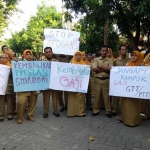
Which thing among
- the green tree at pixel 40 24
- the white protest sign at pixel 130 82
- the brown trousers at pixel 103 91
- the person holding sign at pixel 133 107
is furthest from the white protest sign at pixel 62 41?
the green tree at pixel 40 24

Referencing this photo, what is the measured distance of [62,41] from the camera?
259 inches

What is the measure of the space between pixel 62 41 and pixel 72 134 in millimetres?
2857

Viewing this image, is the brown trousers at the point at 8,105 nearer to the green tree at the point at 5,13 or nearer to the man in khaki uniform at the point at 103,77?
the man in khaki uniform at the point at 103,77

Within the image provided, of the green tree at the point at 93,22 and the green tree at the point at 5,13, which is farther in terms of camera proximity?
the green tree at the point at 5,13

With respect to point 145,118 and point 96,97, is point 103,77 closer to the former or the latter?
point 96,97

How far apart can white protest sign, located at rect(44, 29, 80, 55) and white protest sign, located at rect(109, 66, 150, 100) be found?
5.28ft

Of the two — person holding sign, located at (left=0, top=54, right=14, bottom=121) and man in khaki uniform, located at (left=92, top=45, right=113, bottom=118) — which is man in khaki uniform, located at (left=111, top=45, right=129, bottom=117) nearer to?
man in khaki uniform, located at (left=92, top=45, right=113, bottom=118)

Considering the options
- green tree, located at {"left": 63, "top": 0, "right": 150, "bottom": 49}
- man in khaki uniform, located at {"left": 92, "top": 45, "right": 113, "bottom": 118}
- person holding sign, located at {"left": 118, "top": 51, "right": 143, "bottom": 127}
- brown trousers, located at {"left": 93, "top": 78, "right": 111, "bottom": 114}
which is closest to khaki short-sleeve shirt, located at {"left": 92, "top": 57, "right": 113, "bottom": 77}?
man in khaki uniform, located at {"left": 92, "top": 45, "right": 113, "bottom": 118}

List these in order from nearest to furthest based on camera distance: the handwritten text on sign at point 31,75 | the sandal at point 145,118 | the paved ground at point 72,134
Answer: the paved ground at point 72,134, the handwritten text on sign at point 31,75, the sandal at point 145,118

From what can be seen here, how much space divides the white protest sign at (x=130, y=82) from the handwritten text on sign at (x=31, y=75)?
159 cm

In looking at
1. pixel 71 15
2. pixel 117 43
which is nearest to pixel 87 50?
pixel 117 43

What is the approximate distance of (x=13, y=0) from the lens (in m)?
→ 9.88

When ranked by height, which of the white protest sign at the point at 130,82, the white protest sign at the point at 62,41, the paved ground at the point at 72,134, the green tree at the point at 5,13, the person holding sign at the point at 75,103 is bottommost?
the paved ground at the point at 72,134

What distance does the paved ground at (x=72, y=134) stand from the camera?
4117mm
